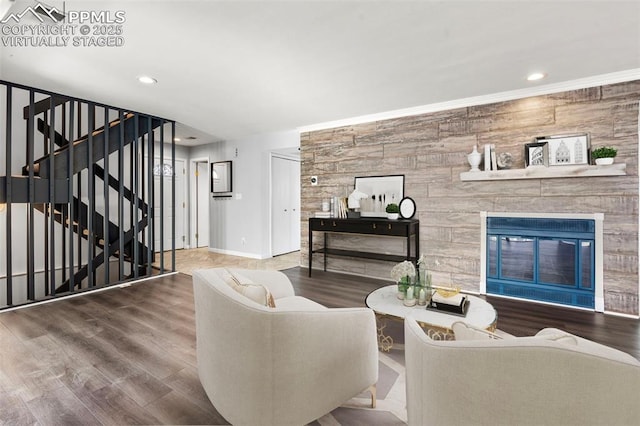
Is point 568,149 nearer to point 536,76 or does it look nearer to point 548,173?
point 548,173

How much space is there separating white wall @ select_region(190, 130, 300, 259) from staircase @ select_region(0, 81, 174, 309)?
1701 millimetres

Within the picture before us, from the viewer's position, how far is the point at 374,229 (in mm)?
4129

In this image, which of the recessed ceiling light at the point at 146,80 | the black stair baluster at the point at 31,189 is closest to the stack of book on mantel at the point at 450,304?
the recessed ceiling light at the point at 146,80

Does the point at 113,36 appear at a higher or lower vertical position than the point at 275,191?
higher

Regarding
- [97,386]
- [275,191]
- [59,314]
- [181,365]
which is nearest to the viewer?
[97,386]

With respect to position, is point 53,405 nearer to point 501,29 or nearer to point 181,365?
point 181,365

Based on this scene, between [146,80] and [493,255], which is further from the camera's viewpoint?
[493,255]

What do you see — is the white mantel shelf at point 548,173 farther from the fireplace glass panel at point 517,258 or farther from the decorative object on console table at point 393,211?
the decorative object on console table at point 393,211

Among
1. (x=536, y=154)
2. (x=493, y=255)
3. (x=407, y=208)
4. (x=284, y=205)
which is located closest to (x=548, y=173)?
(x=536, y=154)

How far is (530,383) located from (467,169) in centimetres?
339

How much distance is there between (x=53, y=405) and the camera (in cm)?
172

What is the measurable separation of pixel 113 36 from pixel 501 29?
113 inches

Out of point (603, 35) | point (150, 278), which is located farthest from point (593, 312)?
point (150, 278)

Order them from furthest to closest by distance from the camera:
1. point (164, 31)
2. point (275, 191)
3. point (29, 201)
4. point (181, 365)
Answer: point (275, 191) → point (29, 201) → point (164, 31) → point (181, 365)
